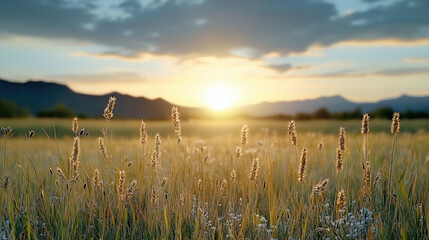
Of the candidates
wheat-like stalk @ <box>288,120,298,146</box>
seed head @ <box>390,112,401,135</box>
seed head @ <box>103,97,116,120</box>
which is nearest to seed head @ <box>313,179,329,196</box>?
wheat-like stalk @ <box>288,120,298,146</box>

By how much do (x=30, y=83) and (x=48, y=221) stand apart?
397 feet

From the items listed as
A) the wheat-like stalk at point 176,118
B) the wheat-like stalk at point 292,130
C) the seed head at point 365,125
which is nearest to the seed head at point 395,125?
the seed head at point 365,125

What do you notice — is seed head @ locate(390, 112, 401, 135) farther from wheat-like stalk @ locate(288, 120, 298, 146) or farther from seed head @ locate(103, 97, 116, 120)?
seed head @ locate(103, 97, 116, 120)

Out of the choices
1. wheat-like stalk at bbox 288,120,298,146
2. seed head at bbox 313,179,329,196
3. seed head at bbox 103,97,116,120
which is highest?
seed head at bbox 103,97,116,120

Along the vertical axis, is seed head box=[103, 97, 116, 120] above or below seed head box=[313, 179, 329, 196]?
above

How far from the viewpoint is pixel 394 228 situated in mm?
3615

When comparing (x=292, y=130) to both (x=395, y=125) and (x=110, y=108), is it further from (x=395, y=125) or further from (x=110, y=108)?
(x=110, y=108)

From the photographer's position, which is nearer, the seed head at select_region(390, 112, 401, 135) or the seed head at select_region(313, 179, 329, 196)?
the seed head at select_region(313, 179, 329, 196)

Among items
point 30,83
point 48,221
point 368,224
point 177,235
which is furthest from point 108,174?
point 30,83

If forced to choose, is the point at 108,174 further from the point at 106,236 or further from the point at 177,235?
the point at 177,235

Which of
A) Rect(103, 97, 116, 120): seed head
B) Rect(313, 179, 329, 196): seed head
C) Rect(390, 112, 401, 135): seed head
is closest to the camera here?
Rect(313, 179, 329, 196): seed head

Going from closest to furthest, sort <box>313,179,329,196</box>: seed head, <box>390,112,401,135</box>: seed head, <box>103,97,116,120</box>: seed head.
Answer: <box>313,179,329,196</box>: seed head
<box>390,112,401,135</box>: seed head
<box>103,97,116,120</box>: seed head

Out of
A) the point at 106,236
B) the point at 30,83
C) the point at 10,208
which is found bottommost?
the point at 106,236

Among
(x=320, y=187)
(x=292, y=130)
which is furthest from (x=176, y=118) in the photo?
(x=320, y=187)
